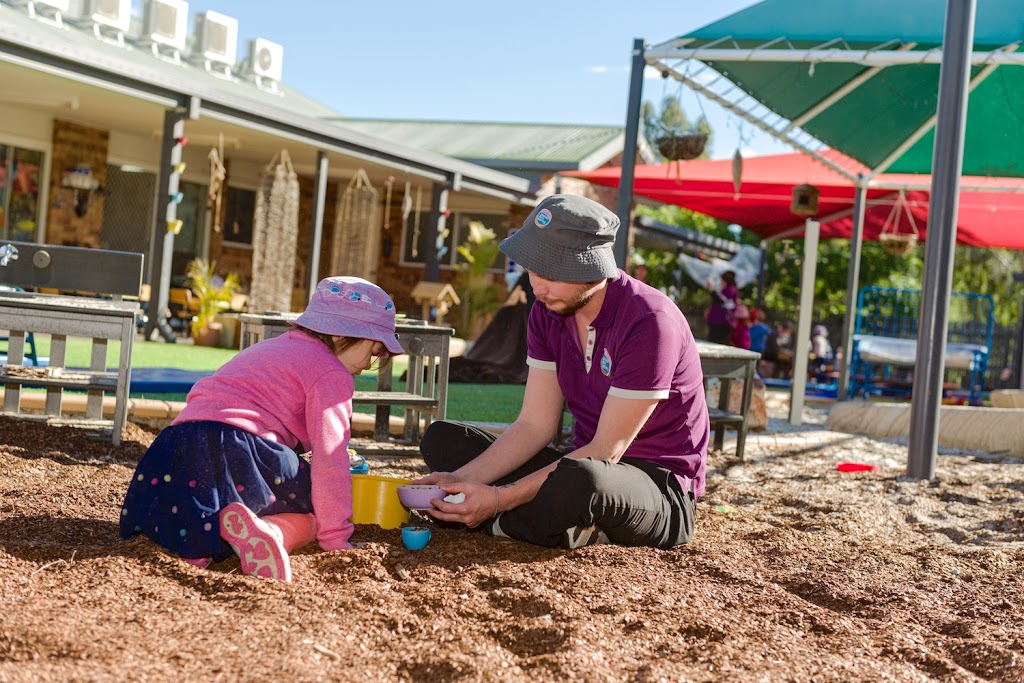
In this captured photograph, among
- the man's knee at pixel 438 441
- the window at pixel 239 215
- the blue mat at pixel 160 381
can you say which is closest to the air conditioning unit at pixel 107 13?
the window at pixel 239 215

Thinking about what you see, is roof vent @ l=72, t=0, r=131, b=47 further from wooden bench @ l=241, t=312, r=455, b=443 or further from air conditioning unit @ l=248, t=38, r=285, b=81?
wooden bench @ l=241, t=312, r=455, b=443

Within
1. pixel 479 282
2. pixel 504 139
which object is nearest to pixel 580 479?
pixel 479 282

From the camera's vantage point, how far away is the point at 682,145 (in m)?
8.03

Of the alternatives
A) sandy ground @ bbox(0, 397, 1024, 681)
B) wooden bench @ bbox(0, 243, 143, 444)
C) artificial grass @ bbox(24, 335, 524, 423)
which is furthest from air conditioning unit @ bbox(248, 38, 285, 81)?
sandy ground @ bbox(0, 397, 1024, 681)

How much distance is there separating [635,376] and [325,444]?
34.5 inches

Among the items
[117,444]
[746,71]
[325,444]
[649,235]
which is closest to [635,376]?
[325,444]

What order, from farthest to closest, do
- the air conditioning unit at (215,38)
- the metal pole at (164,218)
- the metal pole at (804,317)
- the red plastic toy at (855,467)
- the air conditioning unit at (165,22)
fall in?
the air conditioning unit at (215,38) < the air conditioning unit at (165,22) < the metal pole at (164,218) < the metal pole at (804,317) < the red plastic toy at (855,467)

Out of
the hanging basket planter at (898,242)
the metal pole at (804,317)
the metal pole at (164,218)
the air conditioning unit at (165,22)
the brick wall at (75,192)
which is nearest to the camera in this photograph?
the metal pole at (804,317)

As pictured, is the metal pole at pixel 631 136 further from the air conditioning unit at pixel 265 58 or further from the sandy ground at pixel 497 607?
the air conditioning unit at pixel 265 58

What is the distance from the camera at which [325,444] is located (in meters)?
2.70

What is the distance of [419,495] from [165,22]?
42.3 ft

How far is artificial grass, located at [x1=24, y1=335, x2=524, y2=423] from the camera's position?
7.25 meters

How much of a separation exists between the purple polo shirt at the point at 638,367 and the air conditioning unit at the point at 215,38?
1338 cm

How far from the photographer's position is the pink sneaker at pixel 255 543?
8.33 feet
